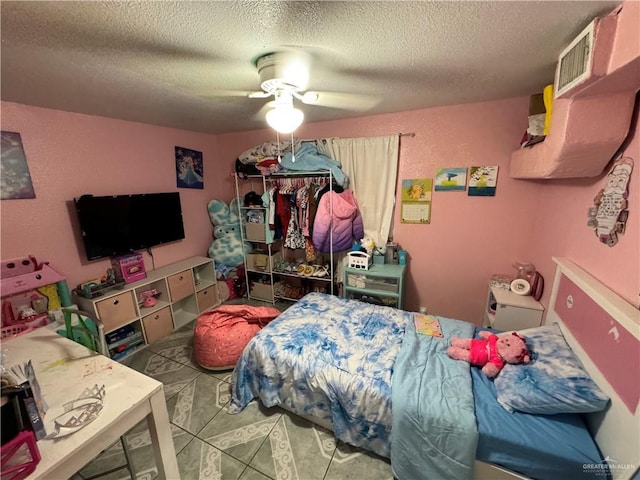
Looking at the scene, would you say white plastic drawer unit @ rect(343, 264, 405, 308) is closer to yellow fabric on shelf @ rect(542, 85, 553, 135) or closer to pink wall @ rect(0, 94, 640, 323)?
pink wall @ rect(0, 94, 640, 323)

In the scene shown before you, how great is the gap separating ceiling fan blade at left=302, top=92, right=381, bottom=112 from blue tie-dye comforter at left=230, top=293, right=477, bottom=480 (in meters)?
1.71

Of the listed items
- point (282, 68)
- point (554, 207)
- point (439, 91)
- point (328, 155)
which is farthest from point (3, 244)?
point (554, 207)

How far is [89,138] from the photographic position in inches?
92.0

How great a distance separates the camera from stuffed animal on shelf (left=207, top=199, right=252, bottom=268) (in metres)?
3.51

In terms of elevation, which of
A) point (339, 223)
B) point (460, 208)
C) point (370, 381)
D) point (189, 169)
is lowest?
point (370, 381)

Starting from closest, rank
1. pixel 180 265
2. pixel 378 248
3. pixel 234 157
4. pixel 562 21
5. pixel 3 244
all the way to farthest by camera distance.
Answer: pixel 562 21 → pixel 3 244 → pixel 378 248 → pixel 180 265 → pixel 234 157

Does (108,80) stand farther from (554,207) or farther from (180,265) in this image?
(554,207)

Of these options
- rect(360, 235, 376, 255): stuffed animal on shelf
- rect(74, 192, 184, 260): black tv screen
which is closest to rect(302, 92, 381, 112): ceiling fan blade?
rect(360, 235, 376, 255): stuffed animal on shelf

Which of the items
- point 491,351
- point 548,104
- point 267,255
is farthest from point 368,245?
point 548,104

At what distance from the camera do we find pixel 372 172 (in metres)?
2.79

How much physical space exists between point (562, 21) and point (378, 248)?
2081 mm

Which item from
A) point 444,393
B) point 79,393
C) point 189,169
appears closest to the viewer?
point 79,393

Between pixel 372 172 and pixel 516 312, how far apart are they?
180cm

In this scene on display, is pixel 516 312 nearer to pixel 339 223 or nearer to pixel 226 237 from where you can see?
pixel 339 223
